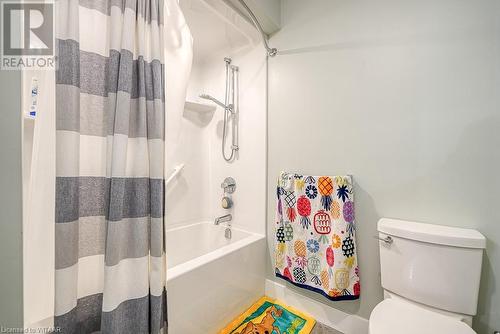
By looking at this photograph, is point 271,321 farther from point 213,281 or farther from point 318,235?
point 318,235

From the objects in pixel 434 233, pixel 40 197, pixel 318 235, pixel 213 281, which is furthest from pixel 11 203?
pixel 434 233

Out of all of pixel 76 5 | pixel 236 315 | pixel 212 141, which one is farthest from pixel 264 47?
pixel 236 315

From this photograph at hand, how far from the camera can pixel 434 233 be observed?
3.56 ft

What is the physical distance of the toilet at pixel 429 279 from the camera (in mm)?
975

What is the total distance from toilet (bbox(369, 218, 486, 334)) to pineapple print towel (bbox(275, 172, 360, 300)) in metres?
0.24

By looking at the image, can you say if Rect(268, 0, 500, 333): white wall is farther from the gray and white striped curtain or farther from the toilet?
the gray and white striped curtain

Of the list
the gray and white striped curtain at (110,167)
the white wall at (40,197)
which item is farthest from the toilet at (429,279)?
the white wall at (40,197)

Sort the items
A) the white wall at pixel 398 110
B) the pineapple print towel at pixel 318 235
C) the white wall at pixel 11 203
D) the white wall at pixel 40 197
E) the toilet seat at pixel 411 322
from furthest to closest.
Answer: the pineapple print towel at pixel 318 235, the white wall at pixel 398 110, the toilet seat at pixel 411 322, the white wall at pixel 40 197, the white wall at pixel 11 203

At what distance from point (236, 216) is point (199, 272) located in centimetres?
80

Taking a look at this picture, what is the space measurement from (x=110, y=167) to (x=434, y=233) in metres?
1.57

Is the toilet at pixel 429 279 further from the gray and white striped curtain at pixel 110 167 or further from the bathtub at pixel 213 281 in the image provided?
the gray and white striped curtain at pixel 110 167

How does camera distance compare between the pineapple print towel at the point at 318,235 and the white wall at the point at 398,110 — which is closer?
the white wall at the point at 398,110

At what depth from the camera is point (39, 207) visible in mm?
761

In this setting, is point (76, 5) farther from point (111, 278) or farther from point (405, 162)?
point (405, 162)
